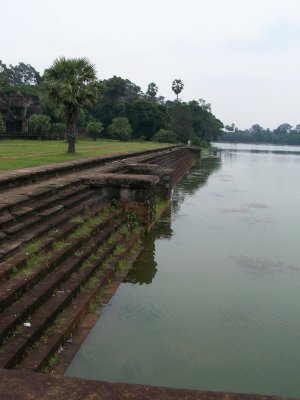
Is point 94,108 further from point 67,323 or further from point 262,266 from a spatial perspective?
point 67,323

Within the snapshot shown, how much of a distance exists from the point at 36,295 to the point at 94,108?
55.6 m

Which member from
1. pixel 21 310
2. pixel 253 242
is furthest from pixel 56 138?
pixel 21 310

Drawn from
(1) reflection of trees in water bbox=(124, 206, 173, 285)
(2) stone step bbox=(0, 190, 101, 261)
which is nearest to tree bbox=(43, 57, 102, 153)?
(1) reflection of trees in water bbox=(124, 206, 173, 285)

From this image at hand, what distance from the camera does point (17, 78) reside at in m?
101

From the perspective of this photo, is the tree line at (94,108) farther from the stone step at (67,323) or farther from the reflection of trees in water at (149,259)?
the stone step at (67,323)

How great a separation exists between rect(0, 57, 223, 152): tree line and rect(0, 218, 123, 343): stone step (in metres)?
13.7

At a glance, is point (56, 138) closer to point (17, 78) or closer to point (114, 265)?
point (114, 265)

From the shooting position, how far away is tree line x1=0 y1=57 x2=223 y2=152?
1945 cm

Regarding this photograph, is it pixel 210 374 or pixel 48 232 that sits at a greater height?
pixel 48 232

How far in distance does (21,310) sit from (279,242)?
28.1 feet

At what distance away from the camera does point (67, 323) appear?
499 centimetres

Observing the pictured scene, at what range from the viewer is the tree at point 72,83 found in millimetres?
19172

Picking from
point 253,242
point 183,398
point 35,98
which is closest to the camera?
point 183,398

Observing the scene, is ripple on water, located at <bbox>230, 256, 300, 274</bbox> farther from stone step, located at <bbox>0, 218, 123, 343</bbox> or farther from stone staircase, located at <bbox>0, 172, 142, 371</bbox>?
stone step, located at <bbox>0, 218, 123, 343</bbox>
